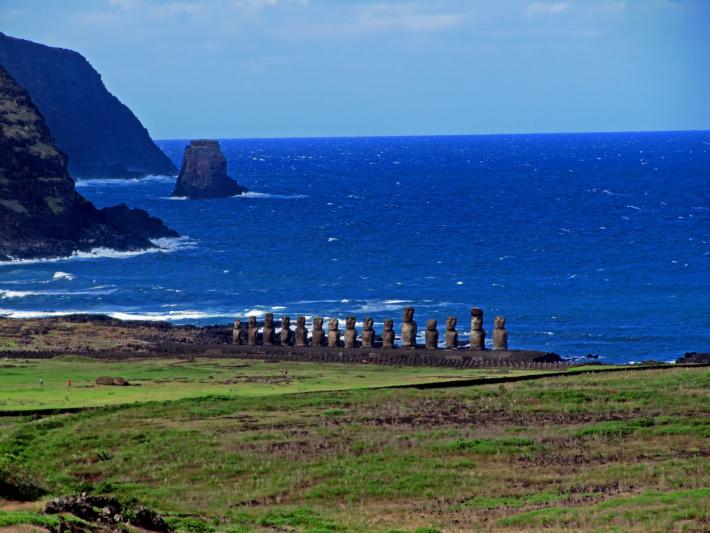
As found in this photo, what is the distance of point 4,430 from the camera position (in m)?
42.9

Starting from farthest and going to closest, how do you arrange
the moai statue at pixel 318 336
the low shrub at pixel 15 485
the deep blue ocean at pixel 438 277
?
the deep blue ocean at pixel 438 277 < the moai statue at pixel 318 336 < the low shrub at pixel 15 485

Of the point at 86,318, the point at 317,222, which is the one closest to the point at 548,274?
the point at 86,318

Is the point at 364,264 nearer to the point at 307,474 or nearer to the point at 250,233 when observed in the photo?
the point at 250,233

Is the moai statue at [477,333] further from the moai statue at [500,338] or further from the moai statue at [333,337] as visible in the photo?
the moai statue at [333,337]

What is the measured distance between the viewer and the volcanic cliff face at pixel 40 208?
144250mm

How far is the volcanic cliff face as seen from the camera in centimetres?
14425

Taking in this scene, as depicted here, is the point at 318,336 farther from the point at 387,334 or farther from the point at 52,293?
the point at 52,293

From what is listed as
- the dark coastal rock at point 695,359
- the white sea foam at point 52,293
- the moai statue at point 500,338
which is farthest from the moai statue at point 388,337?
the white sea foam at point 52,293

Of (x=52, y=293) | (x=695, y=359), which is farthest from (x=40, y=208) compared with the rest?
(x=695, y=359)

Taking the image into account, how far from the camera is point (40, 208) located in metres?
147

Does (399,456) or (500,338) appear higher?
(399,456)

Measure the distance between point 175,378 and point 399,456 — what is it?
22.3 metres

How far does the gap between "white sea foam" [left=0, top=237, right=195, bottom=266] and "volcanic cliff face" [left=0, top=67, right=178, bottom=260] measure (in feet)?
2.16

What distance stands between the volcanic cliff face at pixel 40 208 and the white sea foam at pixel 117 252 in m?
0.66
